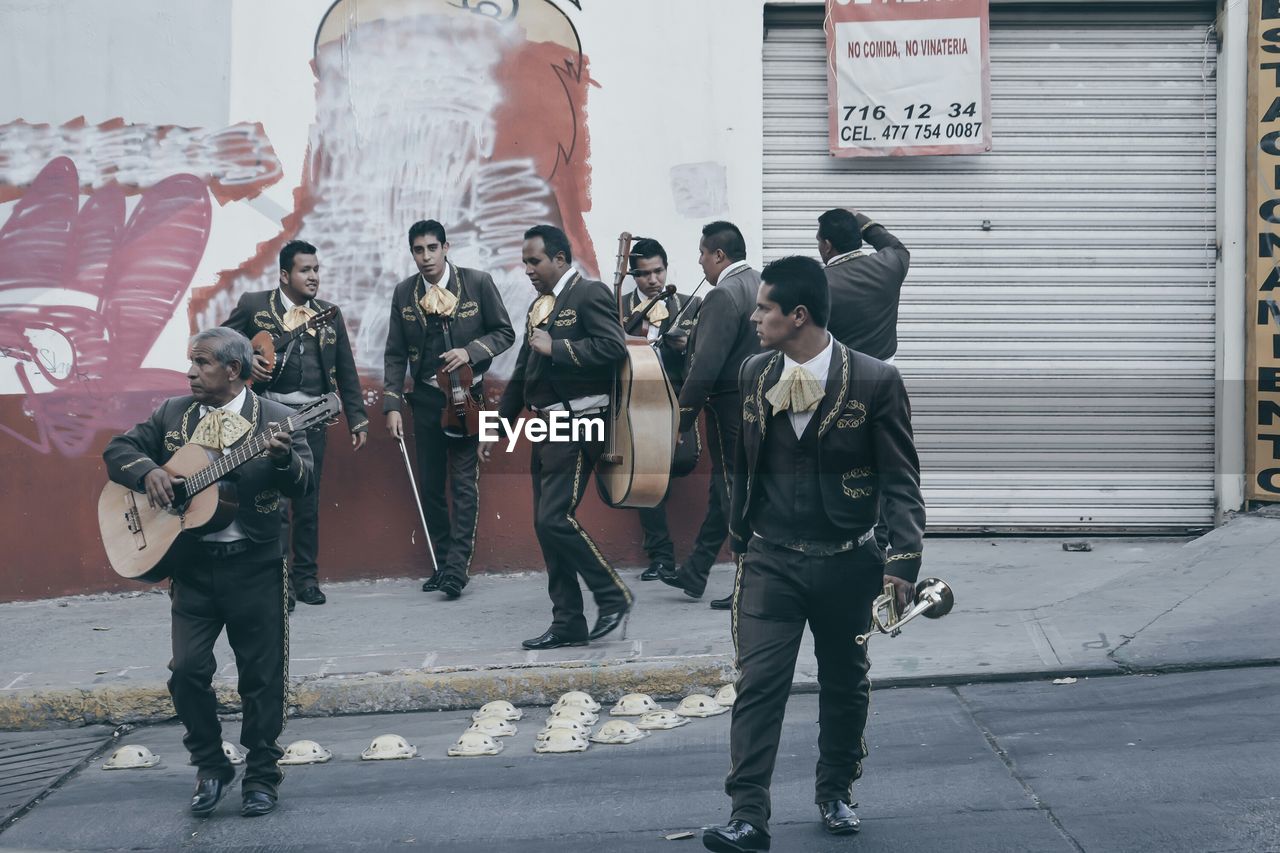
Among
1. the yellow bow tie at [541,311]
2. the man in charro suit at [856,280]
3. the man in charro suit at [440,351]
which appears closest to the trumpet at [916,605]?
the man in charro suit at [856,280]

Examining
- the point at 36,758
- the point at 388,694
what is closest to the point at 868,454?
the point at 388,694

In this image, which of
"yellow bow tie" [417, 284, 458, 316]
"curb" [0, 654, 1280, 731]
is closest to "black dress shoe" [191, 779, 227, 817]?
"curb" [0, 654, 1280, 731]

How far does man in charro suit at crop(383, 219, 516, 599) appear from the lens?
9031 millimetres

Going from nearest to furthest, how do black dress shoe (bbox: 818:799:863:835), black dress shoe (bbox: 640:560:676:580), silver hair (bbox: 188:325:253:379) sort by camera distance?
black dress shoe (bbox: 818:799:863:835), silver hair (bbox: 188:325:253:379), black dress shoe (bbox: 640:560:676:580)

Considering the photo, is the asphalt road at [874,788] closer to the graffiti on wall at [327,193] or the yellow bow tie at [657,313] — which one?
the yellow bow tie at [657,313]

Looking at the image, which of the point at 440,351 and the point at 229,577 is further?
the point at 440,351

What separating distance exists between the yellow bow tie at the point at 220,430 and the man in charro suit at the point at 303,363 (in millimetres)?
2953

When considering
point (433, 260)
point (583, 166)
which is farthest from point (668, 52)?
point (433, 260)

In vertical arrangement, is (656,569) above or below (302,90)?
below

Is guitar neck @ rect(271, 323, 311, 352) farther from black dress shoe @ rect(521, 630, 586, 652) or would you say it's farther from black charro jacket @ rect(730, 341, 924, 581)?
black charro jacket @ rect(730, 341, 924, 581)

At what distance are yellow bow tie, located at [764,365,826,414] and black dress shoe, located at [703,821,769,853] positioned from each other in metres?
1.31

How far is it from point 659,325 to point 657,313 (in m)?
0.08

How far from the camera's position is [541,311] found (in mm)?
7926

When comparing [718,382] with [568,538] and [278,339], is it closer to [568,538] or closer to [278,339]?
[568,538]
